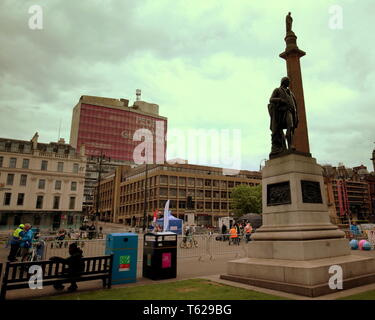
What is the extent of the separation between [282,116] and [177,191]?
67669 millimetres

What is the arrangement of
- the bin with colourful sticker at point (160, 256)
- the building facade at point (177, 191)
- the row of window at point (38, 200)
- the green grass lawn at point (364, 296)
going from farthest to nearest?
the building facade at point (177, 191), the row of window at point (38, 200), the bin with colourful sticker at point (160, 256), the green grass lawn at point (364, 296)

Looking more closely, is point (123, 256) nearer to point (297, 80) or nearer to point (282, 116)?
point (282, 116)

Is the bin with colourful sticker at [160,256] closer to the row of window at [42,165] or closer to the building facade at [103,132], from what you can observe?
the row of window at [42,165]

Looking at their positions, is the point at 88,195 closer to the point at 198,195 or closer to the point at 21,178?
the point at 198,195

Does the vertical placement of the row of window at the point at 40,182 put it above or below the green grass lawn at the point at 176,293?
above

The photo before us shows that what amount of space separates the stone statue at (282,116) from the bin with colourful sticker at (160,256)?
462 centimetres

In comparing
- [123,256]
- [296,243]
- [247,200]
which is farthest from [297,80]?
[247,200]

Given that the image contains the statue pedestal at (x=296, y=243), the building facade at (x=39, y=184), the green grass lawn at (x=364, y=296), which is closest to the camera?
the green grass lawn at (x=364, y=296)

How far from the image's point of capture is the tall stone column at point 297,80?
50.5 ft

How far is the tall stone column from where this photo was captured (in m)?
15.4

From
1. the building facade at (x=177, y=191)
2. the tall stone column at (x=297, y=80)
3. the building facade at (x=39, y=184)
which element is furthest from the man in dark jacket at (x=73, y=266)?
the building facade at (x=177, y=191)

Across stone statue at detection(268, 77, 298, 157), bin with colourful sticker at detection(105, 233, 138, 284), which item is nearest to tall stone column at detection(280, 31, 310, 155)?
stone statue at detection(268, 77, 298, 157)

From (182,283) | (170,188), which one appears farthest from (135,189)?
(182,283)
